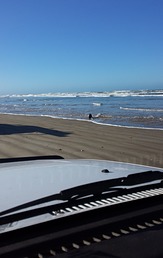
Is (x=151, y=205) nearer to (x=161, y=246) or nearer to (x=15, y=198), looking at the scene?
(x=161, y=246)

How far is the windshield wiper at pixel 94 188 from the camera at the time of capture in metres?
2.23

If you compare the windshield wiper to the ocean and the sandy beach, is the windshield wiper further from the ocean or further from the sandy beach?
the ocean

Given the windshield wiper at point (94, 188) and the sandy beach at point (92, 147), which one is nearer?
the windshield wiper at point (94, 188)

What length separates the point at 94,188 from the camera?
245cm

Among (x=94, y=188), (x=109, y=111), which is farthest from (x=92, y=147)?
(x=109, y=111)

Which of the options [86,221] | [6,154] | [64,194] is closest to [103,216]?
[86,221]

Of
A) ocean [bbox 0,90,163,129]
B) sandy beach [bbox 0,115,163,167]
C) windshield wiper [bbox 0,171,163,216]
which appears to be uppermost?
windshield wiper [bbox 0,171,163,216]

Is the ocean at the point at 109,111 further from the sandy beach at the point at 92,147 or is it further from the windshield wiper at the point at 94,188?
the windshield wiper at the point at 94,188

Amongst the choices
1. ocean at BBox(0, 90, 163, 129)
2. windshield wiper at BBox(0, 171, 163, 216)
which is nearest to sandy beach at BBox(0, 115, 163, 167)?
ocean at BBox(0, 90, 163, 129)

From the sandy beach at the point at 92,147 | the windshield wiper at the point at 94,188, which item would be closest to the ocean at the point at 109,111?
the sandy beach at the point at 92,147

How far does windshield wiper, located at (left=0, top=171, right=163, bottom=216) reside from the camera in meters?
2.23

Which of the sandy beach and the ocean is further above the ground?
the ocean

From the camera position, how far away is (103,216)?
2141 millimetres

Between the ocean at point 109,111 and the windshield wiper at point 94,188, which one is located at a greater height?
the windshield wiper at point 94,188
